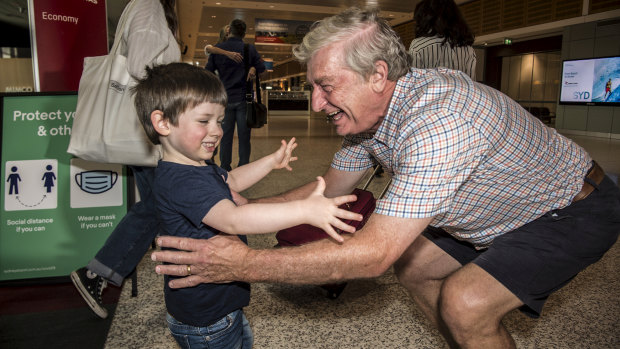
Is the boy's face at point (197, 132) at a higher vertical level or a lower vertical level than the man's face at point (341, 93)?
lower

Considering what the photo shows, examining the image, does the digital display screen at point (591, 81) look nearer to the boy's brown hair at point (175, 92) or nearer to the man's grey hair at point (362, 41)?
the man's grey hair at point (362, 41)

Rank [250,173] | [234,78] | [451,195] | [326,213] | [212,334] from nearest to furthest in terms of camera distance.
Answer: [326,213]
[451,195]
[212,334]
[250,173]
[234,78]

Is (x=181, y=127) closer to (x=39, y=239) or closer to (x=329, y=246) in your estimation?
(x=329, y=246)

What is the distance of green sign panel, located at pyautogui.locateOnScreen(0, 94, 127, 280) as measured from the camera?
2449mm

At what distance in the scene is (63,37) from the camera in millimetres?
3043

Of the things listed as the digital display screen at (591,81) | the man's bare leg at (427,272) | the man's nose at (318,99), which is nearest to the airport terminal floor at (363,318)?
the man's bare leg at (427,272)

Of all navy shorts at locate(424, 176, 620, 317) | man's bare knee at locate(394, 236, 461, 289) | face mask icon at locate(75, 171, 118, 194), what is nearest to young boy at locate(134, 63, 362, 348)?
navy shorts at locate(424, 176, 620, 317)

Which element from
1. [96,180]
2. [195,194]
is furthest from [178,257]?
[96,180]

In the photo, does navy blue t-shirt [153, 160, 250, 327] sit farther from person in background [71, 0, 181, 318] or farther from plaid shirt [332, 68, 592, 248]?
person in background [71, 0, 181, 318]

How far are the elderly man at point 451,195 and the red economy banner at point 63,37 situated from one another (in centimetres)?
238

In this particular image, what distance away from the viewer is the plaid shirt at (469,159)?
1.17m

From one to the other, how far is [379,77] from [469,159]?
405 mm

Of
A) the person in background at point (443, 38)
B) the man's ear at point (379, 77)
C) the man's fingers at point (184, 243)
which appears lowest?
the man's fingers at point (184, 243)

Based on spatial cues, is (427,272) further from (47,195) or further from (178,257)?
(47,195)
